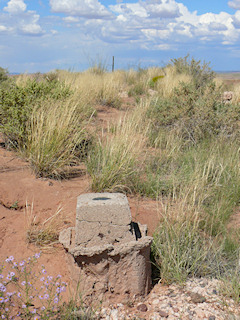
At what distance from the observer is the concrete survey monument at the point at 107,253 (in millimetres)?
2953

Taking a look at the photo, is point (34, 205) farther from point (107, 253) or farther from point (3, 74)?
point (3, 74)

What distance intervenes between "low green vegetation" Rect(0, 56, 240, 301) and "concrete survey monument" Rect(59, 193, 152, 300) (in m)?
0.30

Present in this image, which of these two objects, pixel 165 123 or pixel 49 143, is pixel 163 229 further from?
pixel 165 123

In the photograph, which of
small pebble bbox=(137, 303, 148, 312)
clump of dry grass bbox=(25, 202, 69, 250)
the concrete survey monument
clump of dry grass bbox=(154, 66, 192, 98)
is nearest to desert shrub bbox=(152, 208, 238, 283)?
the concrete survey monument

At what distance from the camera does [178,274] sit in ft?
10.1

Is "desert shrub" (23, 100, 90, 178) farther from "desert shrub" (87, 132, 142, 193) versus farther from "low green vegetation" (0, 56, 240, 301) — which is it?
"desert shrub" (87, 132, 142, 193)

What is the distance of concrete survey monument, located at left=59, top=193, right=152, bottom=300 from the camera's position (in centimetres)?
295

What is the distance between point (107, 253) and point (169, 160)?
3.02 m

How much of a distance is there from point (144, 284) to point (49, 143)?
253 cm

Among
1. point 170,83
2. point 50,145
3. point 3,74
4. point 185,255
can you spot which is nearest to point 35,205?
point 50,145

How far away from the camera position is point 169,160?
5.74 metres

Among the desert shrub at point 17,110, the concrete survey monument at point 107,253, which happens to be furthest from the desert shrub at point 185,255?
the desert shrub at point 17,110

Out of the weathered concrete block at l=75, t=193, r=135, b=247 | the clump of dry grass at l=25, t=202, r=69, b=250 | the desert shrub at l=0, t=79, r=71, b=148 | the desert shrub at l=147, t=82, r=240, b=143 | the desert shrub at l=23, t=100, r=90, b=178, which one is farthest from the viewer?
the desert shrub at l=147, t=82, r=240, b=143

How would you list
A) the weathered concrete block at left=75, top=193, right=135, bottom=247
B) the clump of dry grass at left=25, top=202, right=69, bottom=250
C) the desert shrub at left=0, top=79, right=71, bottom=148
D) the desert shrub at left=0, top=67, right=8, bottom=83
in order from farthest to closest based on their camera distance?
1. the desert shrub at left=0, top=67, right=8, bottom=83
2. the desert shrub at left=0, top=79, right=71, bottom=148
3. the clump of dry grass at left=25, top=202, right=69, bottom=250
4. the weathered concrete block at left=75, top=193, right=135, bottom=247
